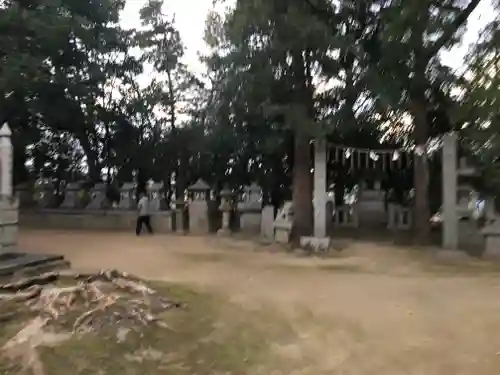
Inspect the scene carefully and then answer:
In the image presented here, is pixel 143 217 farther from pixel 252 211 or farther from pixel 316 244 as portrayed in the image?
pixel 316 244

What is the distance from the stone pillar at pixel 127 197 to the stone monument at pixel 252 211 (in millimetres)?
3314

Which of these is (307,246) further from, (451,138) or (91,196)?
(91,196)

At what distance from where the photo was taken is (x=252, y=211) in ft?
43.5

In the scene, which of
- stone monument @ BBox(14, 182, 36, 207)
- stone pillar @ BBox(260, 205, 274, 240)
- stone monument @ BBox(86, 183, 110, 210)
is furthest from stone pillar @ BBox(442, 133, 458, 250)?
stone monument @ BBox(14, 182, 36, 207)

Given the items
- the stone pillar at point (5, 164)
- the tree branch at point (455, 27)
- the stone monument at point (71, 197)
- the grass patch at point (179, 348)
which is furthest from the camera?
the stone monument at point (71, 197)

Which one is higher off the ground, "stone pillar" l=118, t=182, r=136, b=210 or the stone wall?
"stone pillar" l=118, t=182, r=136, b=210

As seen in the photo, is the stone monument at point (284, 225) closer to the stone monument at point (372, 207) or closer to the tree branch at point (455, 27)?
the stone monument at point (372, 207)

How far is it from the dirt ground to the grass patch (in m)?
0.24

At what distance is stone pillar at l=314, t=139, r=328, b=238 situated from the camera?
10945mm

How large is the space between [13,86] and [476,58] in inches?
388

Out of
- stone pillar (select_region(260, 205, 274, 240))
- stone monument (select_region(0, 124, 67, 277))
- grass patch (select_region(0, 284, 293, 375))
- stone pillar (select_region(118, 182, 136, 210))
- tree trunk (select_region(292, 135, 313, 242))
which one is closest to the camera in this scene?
grass patch (select_region(0, 284, 293, 375))

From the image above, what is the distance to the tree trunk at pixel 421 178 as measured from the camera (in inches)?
418

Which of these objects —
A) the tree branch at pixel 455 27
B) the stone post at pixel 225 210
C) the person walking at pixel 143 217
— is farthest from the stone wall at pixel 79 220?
the tree branch at pixel 455 27

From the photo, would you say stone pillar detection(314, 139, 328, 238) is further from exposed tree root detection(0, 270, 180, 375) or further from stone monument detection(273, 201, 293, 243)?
exposed tree root detection(0, 270, 180, 375)
